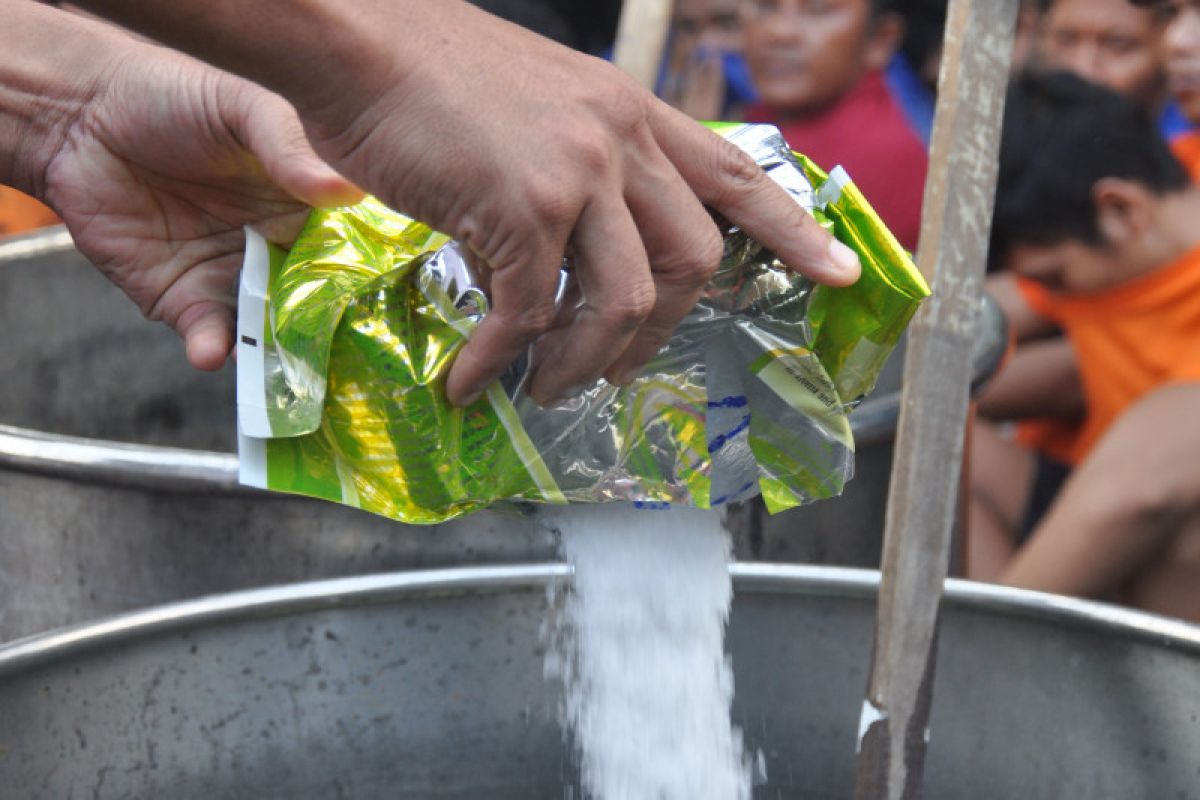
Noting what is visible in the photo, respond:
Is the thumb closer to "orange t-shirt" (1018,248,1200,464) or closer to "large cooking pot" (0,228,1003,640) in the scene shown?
"large cooking pot" (0,228,1003,640)

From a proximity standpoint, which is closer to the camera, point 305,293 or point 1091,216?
point 305,293

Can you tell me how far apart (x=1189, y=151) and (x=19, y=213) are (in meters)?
2.39

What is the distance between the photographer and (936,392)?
1251mm

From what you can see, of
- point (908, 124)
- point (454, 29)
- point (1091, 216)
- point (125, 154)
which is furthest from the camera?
point (908, 124)

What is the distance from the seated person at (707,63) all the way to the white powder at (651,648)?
2232mm

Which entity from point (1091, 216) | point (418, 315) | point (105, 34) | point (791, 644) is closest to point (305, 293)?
point (418, 315)

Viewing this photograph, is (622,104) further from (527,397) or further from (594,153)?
(527,397)

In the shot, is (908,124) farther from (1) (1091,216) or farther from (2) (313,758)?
(2) (313,758)

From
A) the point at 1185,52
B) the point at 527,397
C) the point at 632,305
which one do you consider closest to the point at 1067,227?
the point at 1185,52

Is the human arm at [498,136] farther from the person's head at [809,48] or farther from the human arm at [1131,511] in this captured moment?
the person's head at [809,48]

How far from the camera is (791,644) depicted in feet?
4.68

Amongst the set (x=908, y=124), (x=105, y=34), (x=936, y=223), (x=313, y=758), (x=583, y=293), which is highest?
(x=908, y=124)

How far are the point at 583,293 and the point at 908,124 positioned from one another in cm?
218

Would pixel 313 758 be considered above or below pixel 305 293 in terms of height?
below
